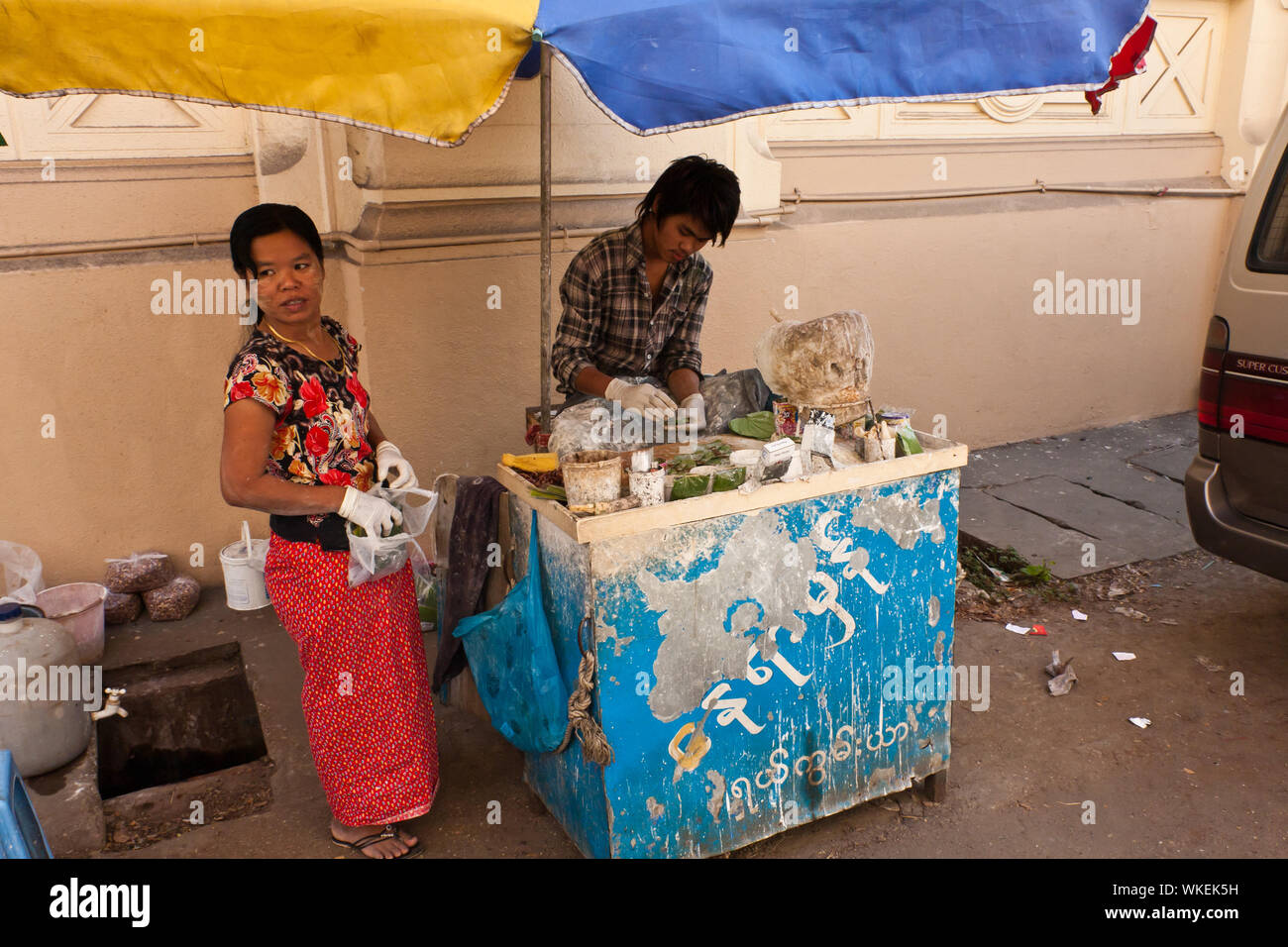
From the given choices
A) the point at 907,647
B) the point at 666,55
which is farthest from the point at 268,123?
the point at 907,647

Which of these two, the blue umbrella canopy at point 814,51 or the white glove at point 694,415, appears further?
the white glove at point 694,415

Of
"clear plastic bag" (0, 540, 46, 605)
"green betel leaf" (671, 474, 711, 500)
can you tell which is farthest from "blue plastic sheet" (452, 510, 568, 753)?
"clear plastic bag" (0, 540, 46, 605)

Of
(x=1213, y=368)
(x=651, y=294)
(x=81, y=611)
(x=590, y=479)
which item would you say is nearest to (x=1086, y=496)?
Result: (x=1213, y=368)

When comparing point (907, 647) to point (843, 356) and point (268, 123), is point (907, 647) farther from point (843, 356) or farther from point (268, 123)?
point (268, 123)

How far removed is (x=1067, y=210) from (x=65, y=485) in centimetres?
553

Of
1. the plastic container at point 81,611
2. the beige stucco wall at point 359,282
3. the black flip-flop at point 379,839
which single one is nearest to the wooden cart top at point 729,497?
the black flip-flop at point 379,839

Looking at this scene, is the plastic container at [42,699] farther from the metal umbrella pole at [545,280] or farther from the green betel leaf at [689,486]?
the green betel leaf at [689,486]

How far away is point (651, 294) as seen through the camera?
11.6 feet

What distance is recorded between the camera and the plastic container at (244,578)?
4191 millimetres

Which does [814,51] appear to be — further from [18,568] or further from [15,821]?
[18,568]

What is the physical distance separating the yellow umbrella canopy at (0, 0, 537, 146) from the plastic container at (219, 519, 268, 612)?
2362mm

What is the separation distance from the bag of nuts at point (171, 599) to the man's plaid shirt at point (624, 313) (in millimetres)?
1924

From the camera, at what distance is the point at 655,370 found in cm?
372

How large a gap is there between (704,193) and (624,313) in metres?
0.54
